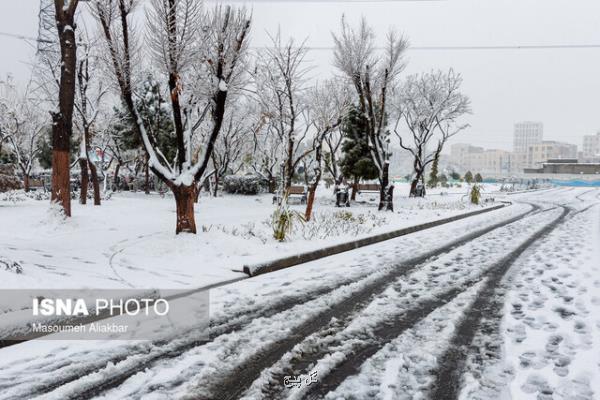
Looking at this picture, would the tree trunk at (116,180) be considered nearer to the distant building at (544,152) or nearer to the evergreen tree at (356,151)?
the evergreen tree at (356,151)

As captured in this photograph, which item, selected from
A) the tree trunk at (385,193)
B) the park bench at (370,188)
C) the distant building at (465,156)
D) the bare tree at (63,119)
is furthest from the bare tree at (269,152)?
the distant building at (465,156)

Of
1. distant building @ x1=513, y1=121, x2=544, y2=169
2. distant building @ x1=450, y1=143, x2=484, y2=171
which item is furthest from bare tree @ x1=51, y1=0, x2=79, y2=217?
distant building @ x1=513, y1=121, x2=544, y2=169

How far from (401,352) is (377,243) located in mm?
6674

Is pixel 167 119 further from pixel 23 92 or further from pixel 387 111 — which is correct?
pixel 387 111

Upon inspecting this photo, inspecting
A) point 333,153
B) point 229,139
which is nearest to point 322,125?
point 333,153

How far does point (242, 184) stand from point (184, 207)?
894 inches

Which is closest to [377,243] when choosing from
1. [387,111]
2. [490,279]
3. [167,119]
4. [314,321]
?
[490,279]

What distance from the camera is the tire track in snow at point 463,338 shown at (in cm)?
309

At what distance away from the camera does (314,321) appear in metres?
4.53

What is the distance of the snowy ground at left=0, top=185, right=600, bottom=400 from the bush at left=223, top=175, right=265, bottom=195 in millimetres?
24227

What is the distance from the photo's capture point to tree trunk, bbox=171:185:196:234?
26.0 feet

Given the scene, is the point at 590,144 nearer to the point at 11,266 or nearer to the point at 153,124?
the point at 153,124

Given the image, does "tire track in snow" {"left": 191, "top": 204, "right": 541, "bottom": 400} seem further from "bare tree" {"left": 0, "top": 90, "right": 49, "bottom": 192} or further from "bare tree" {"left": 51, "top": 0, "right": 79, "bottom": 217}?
"bare tree" {"left": 0, "top": 90, "right": 49, "bottom": 192}

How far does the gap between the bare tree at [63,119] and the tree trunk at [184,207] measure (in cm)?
455
